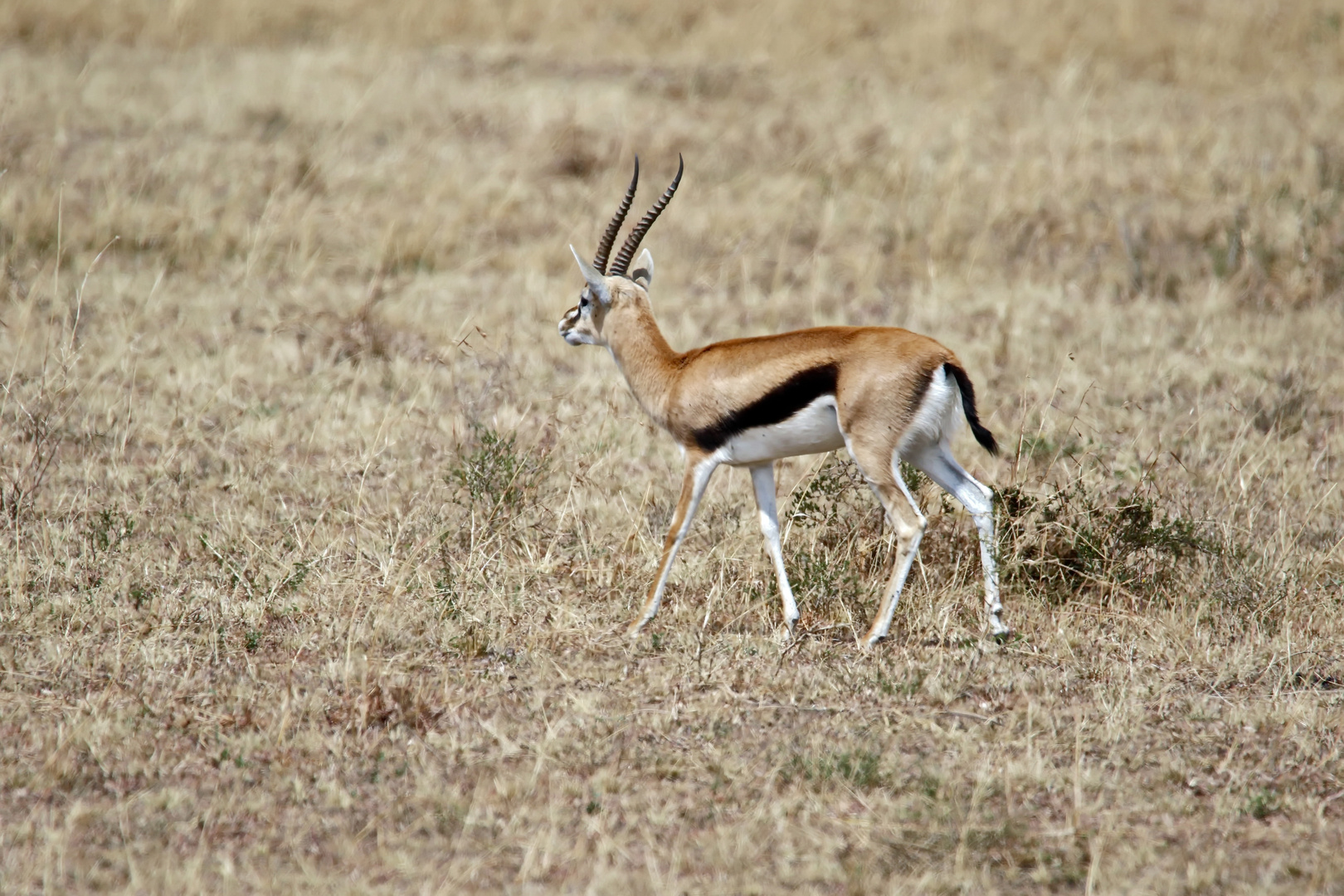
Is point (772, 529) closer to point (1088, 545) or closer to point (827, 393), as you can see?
point (827, 393)

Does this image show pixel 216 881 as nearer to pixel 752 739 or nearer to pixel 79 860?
pixel 79 860

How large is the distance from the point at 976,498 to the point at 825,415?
2.62ft

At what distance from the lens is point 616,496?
24.1 ft

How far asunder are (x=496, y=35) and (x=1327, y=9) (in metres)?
11.5

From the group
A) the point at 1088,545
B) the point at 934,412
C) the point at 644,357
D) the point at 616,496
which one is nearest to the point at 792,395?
the point at 934,412

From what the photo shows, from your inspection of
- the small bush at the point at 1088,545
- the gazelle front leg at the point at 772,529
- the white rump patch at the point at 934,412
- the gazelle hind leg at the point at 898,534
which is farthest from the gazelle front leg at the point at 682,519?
the small bush at the point at 1088,545

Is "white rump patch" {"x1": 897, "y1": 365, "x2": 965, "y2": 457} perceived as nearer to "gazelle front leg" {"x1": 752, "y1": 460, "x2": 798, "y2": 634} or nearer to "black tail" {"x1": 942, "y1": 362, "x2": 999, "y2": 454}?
"black tail" {"x1": 942, "y1": 362, "x2": 999, "y2": 454}

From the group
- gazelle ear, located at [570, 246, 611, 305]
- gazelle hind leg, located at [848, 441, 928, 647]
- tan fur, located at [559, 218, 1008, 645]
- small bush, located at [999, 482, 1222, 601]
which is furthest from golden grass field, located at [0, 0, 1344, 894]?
gazelle ear, located at [570, 246, 611, 305]

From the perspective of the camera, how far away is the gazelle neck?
616 centimetres

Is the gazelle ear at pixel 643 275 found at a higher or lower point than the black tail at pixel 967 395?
higher

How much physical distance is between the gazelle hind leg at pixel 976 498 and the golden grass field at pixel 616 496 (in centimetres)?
21

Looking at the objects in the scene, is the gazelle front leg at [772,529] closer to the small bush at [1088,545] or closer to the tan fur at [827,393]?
the tan fur at [827,393]

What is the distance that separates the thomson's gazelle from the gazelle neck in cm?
1

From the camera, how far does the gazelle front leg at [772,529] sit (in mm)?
5902
